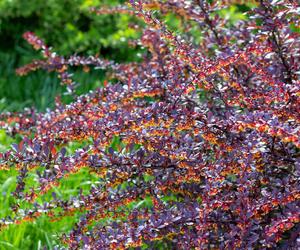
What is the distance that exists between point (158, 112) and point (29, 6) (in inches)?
128

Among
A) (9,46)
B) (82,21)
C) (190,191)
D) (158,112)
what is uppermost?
(158,112)

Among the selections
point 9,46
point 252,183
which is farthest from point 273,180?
point 9,46

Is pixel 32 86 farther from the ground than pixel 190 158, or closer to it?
closer to it

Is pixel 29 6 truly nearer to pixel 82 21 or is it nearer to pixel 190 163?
pixel 82 21

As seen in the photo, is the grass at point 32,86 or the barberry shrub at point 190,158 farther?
the grass at point 32,86

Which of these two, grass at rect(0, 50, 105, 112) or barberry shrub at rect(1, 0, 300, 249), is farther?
grass at rect(0, 50, 105, 112)

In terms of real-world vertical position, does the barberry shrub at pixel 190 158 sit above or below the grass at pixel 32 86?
above

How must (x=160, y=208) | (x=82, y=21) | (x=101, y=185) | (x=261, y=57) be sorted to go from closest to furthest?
1. (x=160, y=208)
2. (x=101, y=185)
3. (x=261, y=57)
4. (x=82, y=21)

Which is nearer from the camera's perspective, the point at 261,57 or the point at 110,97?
the point at 110,97

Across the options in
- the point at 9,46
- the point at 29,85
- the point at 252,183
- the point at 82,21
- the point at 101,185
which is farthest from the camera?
the point at 9,46

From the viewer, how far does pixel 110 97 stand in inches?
87.6

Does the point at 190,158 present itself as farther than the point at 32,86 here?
No

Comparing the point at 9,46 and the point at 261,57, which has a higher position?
the point at 261,57

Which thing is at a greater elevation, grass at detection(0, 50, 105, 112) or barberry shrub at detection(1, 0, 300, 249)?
barberry shrub at detection(1, 0, 300, 249)
